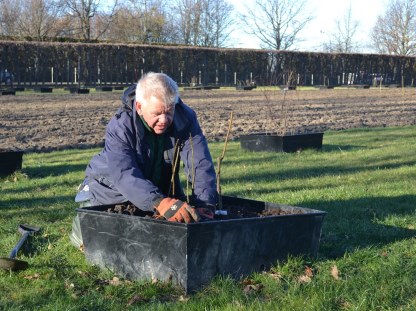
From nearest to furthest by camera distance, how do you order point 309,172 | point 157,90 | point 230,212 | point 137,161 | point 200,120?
point 157,90 < point 137,161 < point 230,212 < point 309,172 < point 200,120

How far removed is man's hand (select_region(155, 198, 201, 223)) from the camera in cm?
393

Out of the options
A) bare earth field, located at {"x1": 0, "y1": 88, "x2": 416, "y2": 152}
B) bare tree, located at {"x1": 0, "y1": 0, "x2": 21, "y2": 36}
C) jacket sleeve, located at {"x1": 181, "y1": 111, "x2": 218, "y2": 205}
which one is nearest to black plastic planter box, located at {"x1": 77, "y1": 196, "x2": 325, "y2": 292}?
jacket sleeve, located at {"x1": 181, "y1": 111, "x2": 218, "y2": 205}

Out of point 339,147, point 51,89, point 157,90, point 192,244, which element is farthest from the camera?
point 51,89

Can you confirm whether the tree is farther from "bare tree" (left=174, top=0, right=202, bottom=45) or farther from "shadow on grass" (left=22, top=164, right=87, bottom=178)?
"shadow on grass" (left=22, top=164, right=87, bottom=178)

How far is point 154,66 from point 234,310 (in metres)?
32.2

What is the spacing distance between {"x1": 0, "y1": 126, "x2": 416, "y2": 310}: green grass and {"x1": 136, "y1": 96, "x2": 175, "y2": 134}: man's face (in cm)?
104

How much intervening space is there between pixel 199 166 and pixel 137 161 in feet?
1.49

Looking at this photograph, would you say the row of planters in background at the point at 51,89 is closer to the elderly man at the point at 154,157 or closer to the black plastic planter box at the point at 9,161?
the black plastic planter box at the point at 9,161

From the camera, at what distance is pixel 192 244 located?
12.7 ft

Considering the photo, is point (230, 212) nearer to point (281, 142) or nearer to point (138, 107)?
point (138, 107)

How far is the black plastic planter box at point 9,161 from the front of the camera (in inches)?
319

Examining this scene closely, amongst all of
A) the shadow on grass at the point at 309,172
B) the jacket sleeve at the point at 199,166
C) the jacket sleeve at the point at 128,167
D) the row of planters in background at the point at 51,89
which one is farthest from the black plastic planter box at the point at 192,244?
the row of planters in background at the point at 51,89

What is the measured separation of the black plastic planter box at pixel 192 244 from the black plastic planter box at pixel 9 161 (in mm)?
4003

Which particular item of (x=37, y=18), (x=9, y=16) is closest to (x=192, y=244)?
(x=37, y=18)
